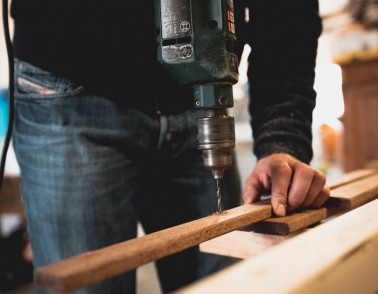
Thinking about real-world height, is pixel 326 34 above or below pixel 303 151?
above

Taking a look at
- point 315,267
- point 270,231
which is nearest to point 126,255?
point 315,267

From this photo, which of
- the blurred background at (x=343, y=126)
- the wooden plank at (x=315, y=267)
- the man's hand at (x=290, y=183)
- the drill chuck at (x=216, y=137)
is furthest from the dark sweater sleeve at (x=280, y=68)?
the blurred background at (x=343, y=126)

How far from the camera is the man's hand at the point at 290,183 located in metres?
0.71

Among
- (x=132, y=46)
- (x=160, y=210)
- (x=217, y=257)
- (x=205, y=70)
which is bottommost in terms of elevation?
(x=217, y=257)

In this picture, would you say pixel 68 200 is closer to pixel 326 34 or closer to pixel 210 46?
pixel 210 46

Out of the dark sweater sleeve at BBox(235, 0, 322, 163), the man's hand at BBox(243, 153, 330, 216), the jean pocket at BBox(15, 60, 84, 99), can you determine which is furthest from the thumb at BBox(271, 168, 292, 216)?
the jean pocket at BBox(15, 60, 84, 99)

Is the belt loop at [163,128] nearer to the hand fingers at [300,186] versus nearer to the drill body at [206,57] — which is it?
the drill body at [206,57]

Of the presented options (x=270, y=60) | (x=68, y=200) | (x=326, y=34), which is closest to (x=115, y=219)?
(x=68, y=200)

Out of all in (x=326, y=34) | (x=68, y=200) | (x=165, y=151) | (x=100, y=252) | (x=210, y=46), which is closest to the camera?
(x=100, y=252)

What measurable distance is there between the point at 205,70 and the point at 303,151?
36 cm

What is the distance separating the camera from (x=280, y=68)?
2.96 ft

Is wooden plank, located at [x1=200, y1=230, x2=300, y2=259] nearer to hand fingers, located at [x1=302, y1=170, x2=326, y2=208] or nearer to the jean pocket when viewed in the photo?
hand fingers, located at [x1=302, y1=170, x2=326, y2=208]

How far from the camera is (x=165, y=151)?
0.90 m

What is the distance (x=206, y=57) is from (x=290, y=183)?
0.31m
